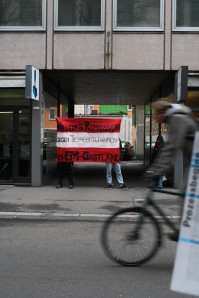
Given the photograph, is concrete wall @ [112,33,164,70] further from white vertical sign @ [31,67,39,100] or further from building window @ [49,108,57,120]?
building window @ [49,108,57,120]

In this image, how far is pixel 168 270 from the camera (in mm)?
4551

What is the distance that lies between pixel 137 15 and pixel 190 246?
10.3 meters

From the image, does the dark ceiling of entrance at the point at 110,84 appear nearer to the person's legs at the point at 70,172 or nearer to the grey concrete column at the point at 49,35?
the grey concrete column at the point at 49,35

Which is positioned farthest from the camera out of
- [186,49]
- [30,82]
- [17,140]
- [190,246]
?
[17,140]

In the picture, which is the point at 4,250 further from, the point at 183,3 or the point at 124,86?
the point at 124,86

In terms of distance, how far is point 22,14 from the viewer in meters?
11.9

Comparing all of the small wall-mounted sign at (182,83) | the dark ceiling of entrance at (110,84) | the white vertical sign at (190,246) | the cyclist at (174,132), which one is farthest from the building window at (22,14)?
the white vertical sign at (190,246)

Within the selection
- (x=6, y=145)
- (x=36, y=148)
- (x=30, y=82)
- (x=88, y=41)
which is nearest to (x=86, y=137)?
(x=36, y=148)

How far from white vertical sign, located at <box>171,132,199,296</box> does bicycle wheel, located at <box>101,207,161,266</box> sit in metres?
1.82

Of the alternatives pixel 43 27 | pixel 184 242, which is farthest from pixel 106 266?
pixel 43 27

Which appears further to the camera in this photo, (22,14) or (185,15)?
(22,14)

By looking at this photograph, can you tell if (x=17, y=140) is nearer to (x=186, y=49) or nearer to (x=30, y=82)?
(x=30, y=82)

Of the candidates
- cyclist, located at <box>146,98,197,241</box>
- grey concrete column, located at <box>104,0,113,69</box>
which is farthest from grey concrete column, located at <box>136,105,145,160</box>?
cyclist, located at <box>146,98,197,241</box>

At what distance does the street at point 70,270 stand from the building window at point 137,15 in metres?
7.37
